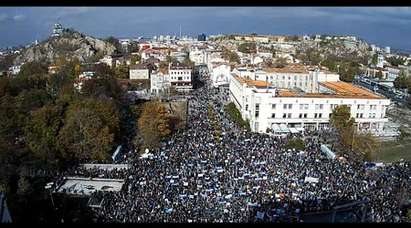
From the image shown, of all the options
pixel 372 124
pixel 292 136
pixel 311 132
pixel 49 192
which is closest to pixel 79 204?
pixel 49 192

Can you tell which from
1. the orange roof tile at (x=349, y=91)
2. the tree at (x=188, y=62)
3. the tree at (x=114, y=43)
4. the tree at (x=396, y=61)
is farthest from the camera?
the tree at (x=114, y=43)

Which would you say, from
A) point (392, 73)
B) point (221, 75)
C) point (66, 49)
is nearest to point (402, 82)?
point (392, 73)

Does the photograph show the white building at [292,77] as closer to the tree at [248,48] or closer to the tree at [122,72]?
the tree at [122,72]

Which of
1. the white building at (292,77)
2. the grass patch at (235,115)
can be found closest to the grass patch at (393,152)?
the grass patch at (235,115)

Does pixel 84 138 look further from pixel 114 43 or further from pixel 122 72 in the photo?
pixel 114 43

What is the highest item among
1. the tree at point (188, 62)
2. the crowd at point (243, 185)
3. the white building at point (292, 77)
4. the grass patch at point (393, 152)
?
the crowd at point (243, 185)

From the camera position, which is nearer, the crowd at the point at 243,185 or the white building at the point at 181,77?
the crowd at the point at 243,185

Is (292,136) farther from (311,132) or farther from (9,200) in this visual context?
(9,200)

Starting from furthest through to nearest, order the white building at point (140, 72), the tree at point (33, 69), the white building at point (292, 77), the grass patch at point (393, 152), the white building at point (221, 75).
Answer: the white building at point (221, 75) → the white building at point (140, 72) → the tree at point (33, 69) → the white building at point (292, 77) → the grass patch at point (393, 152)
